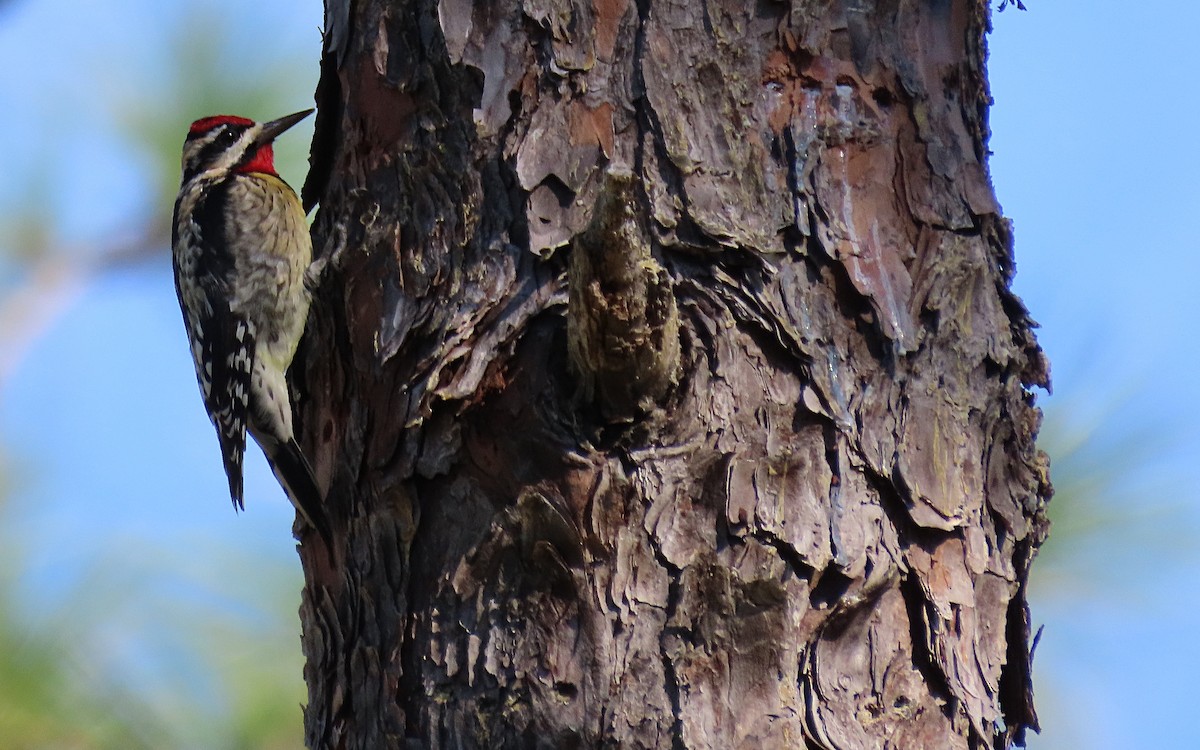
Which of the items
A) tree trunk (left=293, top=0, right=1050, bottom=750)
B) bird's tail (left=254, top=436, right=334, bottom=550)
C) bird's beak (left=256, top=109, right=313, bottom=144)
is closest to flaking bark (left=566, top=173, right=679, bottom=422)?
tree trunk (left=293, top=0, right=1050, bottom=750)

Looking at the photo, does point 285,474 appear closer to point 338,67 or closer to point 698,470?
point 338,67

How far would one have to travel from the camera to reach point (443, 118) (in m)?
1.93

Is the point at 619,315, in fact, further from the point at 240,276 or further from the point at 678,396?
the point at 240,276

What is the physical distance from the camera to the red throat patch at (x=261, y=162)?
3.67 meters

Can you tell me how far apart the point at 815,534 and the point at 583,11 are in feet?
2.91

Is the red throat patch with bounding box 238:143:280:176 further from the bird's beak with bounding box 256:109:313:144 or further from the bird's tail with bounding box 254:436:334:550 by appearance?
the bird's tail with bounding box 254:436:334:550

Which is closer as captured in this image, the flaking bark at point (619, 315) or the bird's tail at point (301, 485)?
the flaking bark at point (619, 315)

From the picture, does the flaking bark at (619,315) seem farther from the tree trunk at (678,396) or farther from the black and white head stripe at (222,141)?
the black and white head stripe at (222,141)

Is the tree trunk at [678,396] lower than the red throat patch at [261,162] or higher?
lower

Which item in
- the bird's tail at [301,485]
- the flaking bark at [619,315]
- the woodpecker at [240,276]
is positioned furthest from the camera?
the woodpecker at [240,276]

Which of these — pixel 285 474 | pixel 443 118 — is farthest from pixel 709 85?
pixel 285 474

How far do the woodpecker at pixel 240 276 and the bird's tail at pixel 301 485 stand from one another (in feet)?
0.11

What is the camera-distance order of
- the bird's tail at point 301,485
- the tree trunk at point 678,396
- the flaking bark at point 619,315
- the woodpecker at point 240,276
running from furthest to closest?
the woodpecker at point 240,276
the bird's tail at point 301,485
the tree trunk at point 678,396
the flaking bark at point 619,315

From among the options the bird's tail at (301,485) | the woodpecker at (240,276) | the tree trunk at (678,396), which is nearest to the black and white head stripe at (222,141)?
the woodpecker at (240,276)
